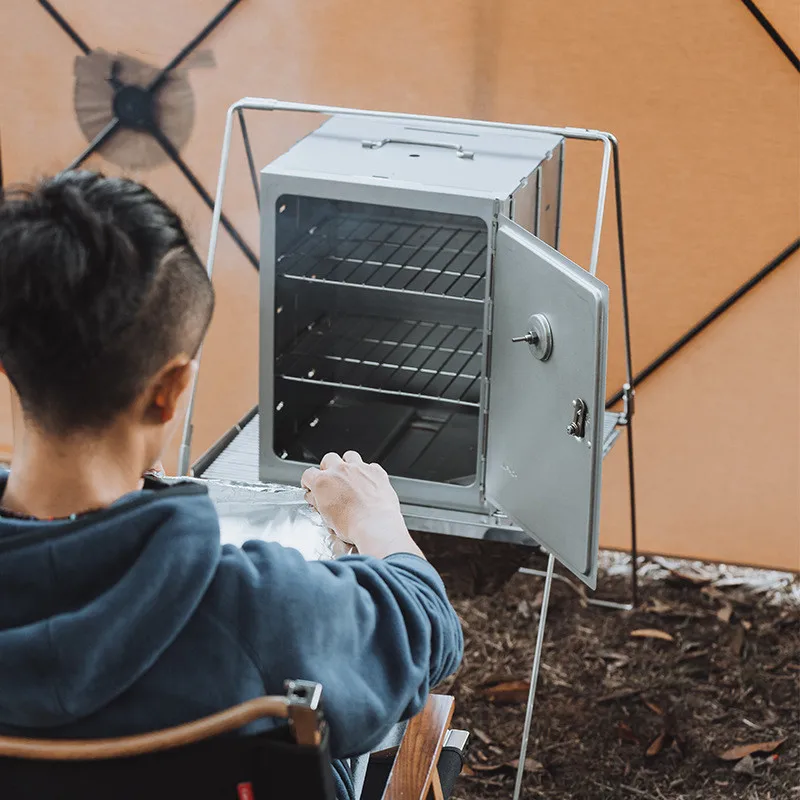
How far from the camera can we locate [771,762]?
2.84 m

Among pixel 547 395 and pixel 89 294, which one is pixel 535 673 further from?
pixel 89 294

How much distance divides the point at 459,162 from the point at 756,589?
1.79m

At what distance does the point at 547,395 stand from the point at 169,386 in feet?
3.35

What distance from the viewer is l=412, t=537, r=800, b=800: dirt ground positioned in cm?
277

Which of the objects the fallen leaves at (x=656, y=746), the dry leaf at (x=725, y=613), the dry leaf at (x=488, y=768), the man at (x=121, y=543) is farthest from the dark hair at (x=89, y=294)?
the dry leaf at (x=725, y=613)

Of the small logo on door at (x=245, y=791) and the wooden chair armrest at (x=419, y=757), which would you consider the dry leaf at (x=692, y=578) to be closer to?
the wooden chair armrest at (x=419, y=757)

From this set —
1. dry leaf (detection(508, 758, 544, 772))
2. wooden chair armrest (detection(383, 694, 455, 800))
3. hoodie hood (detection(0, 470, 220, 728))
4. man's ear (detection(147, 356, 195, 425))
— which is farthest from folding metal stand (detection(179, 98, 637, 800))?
hoodie hood (detection(0, 470, 220, 728))

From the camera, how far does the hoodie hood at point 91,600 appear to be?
1.15 meters

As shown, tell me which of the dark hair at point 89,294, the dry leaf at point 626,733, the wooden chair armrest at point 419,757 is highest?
the dark hair at point 89,294

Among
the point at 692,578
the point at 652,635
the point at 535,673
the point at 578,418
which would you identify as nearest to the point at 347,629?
the point at 578,418

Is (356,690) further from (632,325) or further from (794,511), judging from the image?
(794,511)

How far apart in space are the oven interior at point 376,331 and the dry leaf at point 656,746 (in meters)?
0.84

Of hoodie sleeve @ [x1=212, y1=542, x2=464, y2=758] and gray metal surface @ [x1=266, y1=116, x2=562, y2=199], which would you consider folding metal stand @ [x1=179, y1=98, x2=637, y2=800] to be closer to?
gray metal surface @ [x1=266, y1=116, x2=562, y2=199]

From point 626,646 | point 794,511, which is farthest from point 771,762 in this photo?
point 794,511
